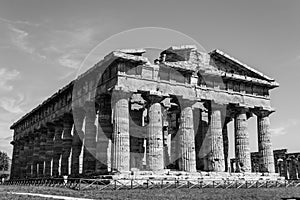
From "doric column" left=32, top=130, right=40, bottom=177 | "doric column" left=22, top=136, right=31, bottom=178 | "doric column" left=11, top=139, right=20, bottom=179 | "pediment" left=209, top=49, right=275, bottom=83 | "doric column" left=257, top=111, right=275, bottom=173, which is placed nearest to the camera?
"pediment" left=209, top=49, right=275, bottom=83

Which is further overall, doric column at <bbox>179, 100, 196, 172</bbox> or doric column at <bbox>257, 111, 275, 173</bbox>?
doric column at <bbox>257, 111, 275, 173</bbox>

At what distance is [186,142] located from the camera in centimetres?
3553

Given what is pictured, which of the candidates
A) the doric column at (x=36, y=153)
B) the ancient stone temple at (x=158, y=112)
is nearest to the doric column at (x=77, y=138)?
the ancient stone temple at (x=158, y=112)

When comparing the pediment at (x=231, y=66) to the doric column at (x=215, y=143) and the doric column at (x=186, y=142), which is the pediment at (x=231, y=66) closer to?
the doric column at (x=215, y=143)

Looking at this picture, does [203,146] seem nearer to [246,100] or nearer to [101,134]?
[246,100]

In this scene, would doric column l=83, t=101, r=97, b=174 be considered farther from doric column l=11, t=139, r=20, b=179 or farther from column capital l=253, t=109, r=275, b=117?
doric column l=11, t=139, r=20, b=179

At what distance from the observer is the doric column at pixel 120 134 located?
3113cm

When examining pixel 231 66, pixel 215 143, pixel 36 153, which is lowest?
pixel 36 153

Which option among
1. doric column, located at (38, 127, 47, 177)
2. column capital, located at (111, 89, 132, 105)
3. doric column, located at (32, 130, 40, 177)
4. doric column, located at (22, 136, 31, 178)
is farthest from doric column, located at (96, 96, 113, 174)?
doric column, located at (22, 136, 31, 178)

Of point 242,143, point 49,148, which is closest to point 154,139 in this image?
point 242,143

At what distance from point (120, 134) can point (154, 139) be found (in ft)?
11.3

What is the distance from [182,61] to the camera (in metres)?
36.9

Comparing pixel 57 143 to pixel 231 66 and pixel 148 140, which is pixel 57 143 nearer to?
pixel 148 140

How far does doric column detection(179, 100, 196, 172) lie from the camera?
35062 millimetres
